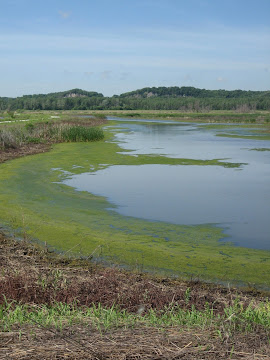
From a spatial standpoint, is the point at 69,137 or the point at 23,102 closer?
the point at 69,137

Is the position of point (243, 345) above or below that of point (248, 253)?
above

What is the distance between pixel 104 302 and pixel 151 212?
4.92 metres

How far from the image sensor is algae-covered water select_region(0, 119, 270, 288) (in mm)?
6516

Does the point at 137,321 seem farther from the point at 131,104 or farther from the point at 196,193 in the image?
the point at 131,104

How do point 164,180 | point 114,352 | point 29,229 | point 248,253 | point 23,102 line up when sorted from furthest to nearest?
point 23,102 → point 164,180 → point 29,229 → point 248,253 → point 114,352

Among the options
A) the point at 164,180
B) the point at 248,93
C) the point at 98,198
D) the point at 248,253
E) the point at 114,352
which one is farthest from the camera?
the point at 248,93

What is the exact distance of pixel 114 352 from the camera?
2.68 m

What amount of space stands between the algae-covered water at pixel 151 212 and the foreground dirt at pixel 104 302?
79 cm

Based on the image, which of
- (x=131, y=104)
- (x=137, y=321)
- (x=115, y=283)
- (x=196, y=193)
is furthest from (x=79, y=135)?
(x=131, y=104)

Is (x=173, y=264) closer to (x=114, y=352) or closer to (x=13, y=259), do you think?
(x=13, y=259)

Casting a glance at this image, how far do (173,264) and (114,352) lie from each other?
12.1 feet

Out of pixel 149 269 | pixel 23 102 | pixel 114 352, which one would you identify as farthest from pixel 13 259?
pixel 23 102

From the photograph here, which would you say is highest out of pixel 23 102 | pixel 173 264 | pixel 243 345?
pixel 23 102

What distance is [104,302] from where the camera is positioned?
4.33 m
